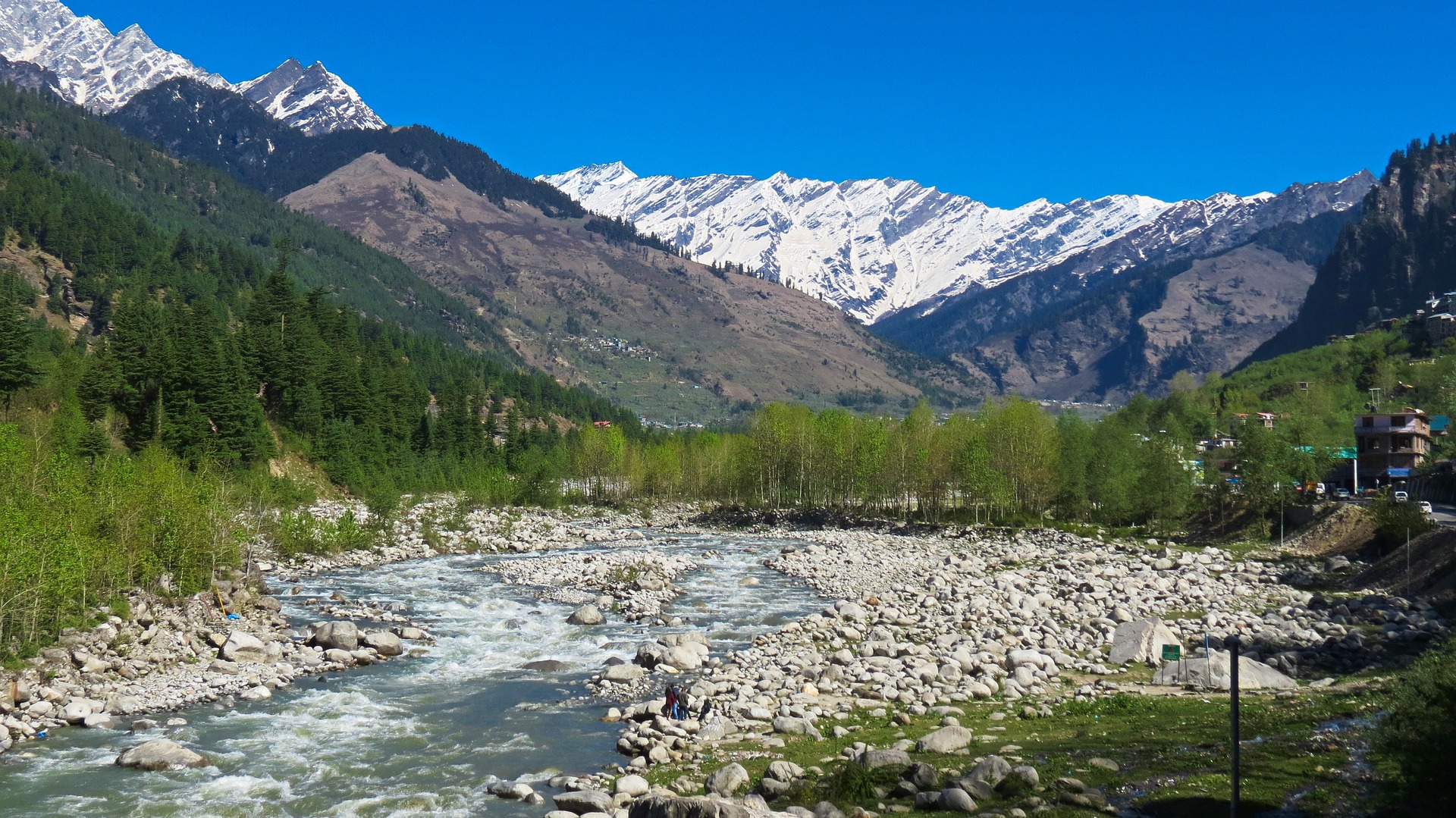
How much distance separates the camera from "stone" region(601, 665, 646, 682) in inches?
1368

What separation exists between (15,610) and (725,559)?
5347 centimetres

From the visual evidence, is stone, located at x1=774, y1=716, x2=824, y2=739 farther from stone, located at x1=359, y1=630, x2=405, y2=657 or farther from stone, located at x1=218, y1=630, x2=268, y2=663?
stone, located at x1=218, y1=630, x2=268, y2=663

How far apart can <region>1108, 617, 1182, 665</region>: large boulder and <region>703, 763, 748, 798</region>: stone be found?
18957mm

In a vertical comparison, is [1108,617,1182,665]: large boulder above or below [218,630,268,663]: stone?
above

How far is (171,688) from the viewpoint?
104 feet

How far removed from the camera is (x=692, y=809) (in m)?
19.0

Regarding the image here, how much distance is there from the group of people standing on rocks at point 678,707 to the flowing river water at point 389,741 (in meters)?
1.80

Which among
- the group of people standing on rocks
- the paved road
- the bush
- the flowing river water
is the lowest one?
the flowing river water

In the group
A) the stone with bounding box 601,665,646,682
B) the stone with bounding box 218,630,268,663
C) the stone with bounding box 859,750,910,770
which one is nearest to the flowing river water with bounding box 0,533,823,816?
the stone with bounding box 601,665,646,682

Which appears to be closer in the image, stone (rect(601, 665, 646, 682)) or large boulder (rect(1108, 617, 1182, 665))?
stone (rect(601, 665, 646, 682))

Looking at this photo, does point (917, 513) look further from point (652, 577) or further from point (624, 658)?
point (624, 658)

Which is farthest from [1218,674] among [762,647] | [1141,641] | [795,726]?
[762,647]

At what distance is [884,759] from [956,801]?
126 inches

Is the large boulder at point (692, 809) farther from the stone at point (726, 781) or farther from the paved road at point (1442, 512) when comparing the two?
the paved road at point (1442, 512)
